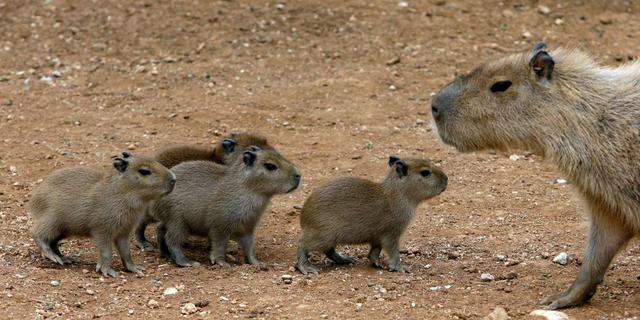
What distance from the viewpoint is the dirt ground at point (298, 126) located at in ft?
20.1

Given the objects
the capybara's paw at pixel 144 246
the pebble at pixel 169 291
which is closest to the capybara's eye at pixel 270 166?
the capybara's paw at pixel 144 246

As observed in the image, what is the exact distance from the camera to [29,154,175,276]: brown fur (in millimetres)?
6598

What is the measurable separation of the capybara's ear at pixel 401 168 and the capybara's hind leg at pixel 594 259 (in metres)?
1.36

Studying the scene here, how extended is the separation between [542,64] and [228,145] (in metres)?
2.58

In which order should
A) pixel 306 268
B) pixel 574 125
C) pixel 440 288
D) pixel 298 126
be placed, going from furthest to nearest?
pixel 298 126 < pixel 306 268 < pixel 440 288 < pixel 574 125

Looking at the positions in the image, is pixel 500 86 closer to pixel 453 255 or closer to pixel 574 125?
pixel 574 125

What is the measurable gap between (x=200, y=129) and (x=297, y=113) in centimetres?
95

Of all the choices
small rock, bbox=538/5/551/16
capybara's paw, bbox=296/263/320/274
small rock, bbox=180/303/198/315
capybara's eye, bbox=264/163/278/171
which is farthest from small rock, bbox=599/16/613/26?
small rock, bbox=180/303/198/315

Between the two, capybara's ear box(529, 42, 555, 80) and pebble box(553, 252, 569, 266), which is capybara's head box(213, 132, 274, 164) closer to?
Answer: pebble box(553, 252, 569, 266)

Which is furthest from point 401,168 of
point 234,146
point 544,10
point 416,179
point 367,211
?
point 544,10

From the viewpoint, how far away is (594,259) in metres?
5.99

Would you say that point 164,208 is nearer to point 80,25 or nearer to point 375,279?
point 375,279

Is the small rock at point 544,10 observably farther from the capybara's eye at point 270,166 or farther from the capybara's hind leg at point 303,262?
the capybara's hind leg at point 303,262

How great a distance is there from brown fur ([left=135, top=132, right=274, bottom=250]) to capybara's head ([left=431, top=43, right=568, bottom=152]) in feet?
6.18
